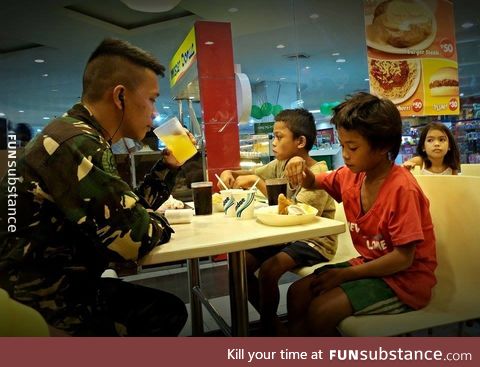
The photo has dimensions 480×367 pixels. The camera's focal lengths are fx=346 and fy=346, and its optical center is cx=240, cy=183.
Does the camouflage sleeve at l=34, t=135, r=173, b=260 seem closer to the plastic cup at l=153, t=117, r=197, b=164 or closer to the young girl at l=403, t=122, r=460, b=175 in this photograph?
the plastic cup at l=153, t=117, r=197, b=164

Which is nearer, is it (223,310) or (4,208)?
(4,208)

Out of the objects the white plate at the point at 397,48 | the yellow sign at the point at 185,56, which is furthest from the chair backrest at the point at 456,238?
the yellow sign at the point at 185,56

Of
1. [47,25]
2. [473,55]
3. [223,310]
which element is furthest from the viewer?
[473,55]

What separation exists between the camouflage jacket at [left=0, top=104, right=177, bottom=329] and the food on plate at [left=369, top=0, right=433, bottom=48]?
2585mm

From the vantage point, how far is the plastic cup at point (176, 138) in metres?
1.19

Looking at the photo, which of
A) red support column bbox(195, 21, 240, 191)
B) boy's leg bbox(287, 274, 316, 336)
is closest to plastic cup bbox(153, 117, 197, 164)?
boy's leg bbox(287, 274, 316, 336)

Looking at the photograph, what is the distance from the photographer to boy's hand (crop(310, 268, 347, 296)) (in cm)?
104

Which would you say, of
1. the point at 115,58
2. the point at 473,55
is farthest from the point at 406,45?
the point at 115,58

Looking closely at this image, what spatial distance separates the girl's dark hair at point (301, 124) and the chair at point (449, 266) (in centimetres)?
61

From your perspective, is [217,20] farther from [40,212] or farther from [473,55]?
[40,212]

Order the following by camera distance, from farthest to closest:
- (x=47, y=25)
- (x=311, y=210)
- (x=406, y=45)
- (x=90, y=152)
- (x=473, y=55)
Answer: (x=473, y=55)
(x=47, y=25)
(x=406, y=45)
(x=311, y=210)
(x=90, y=152)
